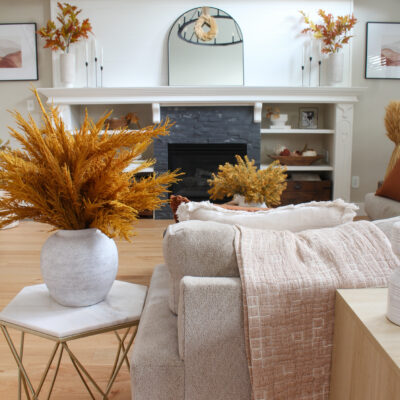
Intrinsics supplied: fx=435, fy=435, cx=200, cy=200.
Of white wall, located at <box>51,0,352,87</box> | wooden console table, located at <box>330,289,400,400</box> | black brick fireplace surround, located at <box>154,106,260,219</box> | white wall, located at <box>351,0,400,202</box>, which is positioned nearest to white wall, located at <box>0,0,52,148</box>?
white wall, located at <box>51,0,352,87</box>

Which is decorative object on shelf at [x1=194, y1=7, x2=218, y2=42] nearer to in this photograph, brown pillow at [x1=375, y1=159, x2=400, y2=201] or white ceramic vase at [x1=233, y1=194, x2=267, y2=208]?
brown pillow at [x1=375, y1=159, x2=400, y2=201]

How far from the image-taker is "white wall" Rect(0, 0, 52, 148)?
4.66 m

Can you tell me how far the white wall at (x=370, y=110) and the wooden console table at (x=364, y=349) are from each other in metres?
4.10

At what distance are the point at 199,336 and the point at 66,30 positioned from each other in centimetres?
411

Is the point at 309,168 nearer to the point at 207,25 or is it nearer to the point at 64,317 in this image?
the point at 207,25

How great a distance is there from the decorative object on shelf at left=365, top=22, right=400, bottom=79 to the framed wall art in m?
3.61

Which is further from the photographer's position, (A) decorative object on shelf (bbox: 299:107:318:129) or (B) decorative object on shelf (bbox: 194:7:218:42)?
(A) decorative object on shelf (bbox: 299:107:318:129)

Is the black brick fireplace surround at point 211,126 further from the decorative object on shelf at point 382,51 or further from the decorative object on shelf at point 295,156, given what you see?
the decorative object on shelf at point 382,51

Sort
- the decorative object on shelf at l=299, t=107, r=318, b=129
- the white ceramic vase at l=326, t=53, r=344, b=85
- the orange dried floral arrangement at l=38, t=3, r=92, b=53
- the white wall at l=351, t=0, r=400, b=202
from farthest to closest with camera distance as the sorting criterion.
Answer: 1. the decorative object on shelf at l=299, t=107, r=318, b=129
2. the white wall at l=351, t=0, r=400, b=202
3. the white ceramic vase at l=326, t=53, r=344, b=85
4. the orange dried floral arrangement at l=38, t=3, r=92, b=53

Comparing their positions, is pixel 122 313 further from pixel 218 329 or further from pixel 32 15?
pixel 32 15

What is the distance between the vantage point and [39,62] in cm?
474

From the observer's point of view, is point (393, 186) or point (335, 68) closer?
point (393, 186)

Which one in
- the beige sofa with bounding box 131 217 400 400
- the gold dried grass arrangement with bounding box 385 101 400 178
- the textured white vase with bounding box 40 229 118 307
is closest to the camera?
the beige sofa with bounding box 131 217 400 400

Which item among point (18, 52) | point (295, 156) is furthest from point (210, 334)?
point (18, 52)
